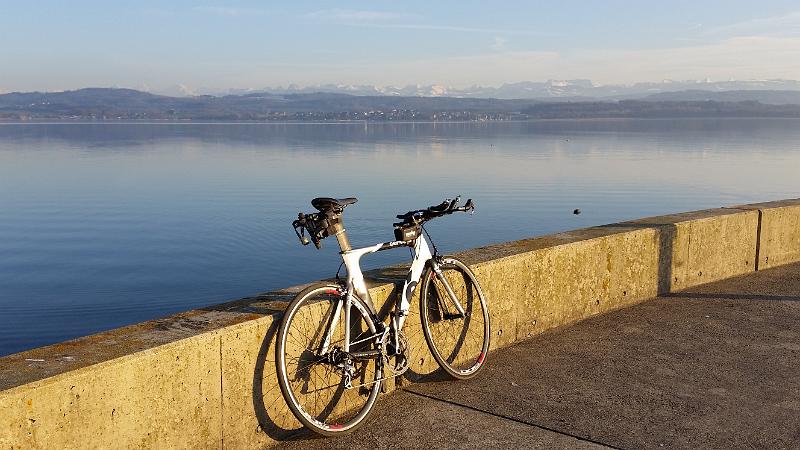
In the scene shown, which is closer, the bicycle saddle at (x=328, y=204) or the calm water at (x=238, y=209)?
the bicycle saddle at (x=328, y=204)

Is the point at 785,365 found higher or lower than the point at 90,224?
higher

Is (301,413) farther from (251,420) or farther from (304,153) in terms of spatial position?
(304,153)

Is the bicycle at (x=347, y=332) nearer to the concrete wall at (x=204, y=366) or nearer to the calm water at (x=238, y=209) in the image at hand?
the concrete wall at (x=204, y=366)

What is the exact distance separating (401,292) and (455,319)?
27.6 inches

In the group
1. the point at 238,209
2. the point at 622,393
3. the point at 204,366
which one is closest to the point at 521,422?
the point at 622,393

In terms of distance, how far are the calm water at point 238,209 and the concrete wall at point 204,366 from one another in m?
15.1

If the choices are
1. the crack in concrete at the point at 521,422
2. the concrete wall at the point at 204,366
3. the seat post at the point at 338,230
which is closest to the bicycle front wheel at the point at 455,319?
the concrete wall at the point at 204,366

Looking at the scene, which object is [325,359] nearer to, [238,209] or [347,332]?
[347,332]

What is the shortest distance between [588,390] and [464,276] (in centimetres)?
120

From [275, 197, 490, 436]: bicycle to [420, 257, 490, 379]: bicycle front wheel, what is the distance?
0.4 inches

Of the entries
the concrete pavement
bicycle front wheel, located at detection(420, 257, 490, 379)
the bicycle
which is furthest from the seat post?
the concrete pavement

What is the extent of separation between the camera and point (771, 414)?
5.39 metres

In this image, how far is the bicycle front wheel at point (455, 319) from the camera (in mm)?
5871

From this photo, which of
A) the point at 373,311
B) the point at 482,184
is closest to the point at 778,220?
the point at 373,311
